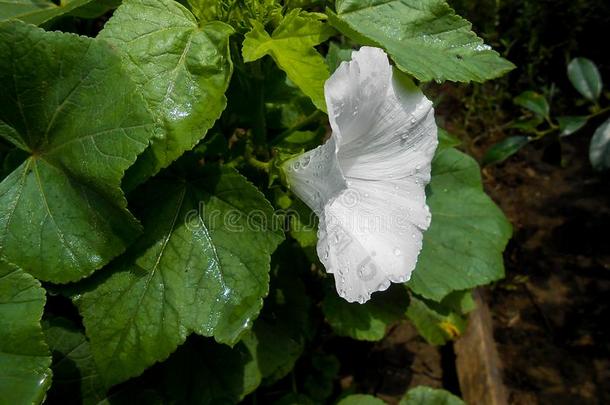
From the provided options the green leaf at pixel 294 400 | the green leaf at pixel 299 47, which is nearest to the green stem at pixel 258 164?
the green leaf at pixel 299 47

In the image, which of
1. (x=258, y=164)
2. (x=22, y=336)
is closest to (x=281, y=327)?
(x=258, y=164)

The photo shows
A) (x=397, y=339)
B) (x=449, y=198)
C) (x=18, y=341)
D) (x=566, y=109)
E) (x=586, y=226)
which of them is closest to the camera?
(x=18, y=341)

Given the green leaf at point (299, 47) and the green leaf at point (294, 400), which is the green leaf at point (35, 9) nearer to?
the green leaf at point (299, 47)

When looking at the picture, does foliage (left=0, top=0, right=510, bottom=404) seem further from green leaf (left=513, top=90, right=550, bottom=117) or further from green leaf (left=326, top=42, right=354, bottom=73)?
green leaf (left=513, top=90, right=550, bottom=117)

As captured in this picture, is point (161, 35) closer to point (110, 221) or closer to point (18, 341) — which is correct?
point (110, 221)

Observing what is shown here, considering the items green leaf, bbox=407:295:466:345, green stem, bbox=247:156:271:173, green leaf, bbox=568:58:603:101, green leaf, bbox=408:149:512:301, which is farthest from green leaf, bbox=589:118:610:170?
green stem, bbox=247:156:271:173

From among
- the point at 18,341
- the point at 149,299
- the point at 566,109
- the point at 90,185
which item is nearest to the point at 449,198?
the point at 149,299
